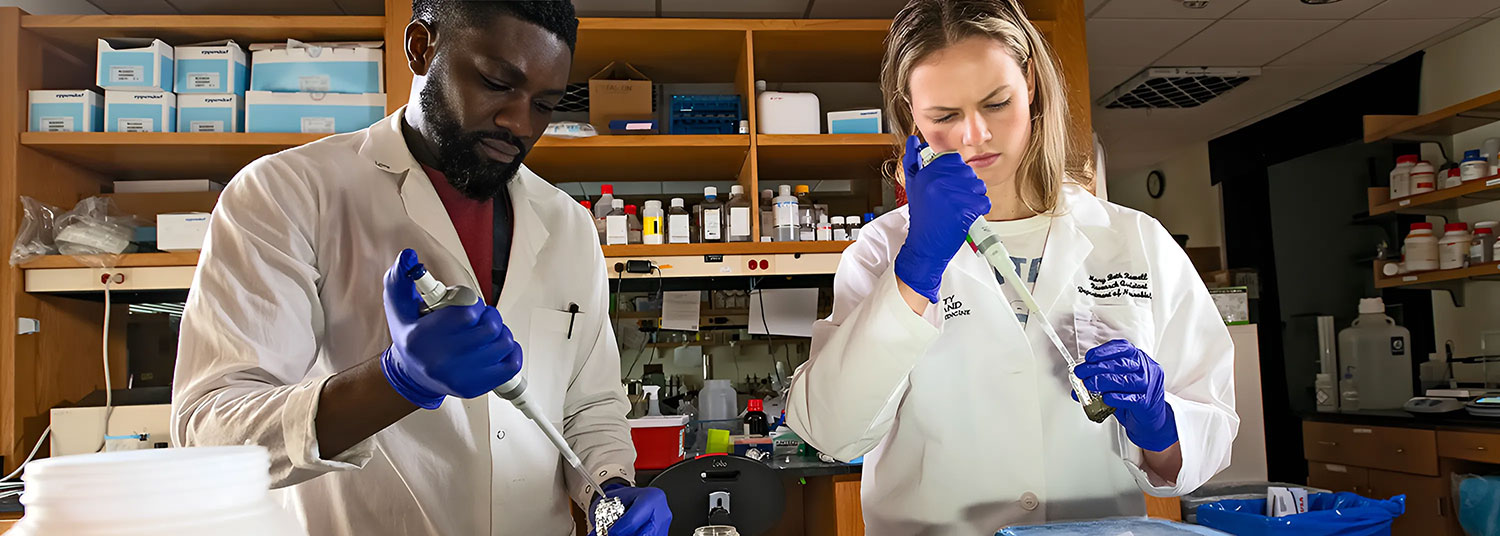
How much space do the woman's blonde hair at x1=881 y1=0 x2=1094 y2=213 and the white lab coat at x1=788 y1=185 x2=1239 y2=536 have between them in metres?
Answer: 0.12

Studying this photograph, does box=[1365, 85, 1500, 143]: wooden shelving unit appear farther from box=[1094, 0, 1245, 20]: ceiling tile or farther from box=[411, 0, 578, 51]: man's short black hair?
box=[411, 0, 578, 51]: man's short black hair

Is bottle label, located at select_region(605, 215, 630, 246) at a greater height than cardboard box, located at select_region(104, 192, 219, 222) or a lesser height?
lesser

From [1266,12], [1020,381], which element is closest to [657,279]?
[1020,381]

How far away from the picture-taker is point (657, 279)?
3.23 meters

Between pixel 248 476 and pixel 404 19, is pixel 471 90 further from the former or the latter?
pixel 404 19

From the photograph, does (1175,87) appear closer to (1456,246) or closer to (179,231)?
(1456,246)

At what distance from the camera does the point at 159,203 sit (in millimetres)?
2910

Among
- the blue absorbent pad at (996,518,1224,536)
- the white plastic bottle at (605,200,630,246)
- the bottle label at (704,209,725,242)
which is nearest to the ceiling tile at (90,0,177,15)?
the white plastic bottle at (605,200,630,246)

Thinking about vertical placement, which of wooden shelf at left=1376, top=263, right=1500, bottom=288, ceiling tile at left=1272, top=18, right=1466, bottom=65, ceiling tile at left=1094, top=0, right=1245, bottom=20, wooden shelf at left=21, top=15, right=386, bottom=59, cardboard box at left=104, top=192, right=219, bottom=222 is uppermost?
ceiling tile at left=1094, top=0, right=1245, bottom=20

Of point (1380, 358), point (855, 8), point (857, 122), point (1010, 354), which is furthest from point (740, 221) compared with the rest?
point (1380, 358)

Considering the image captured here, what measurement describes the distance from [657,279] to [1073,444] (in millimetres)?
2179

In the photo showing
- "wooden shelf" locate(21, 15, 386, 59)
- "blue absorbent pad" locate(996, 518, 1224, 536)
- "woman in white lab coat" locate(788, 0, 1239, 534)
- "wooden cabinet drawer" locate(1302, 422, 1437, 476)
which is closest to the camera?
"blue absorbent pad" locate(996, 518, 1224, 536)

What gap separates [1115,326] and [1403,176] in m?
3.43

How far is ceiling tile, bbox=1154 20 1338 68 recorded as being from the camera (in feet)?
12.1
